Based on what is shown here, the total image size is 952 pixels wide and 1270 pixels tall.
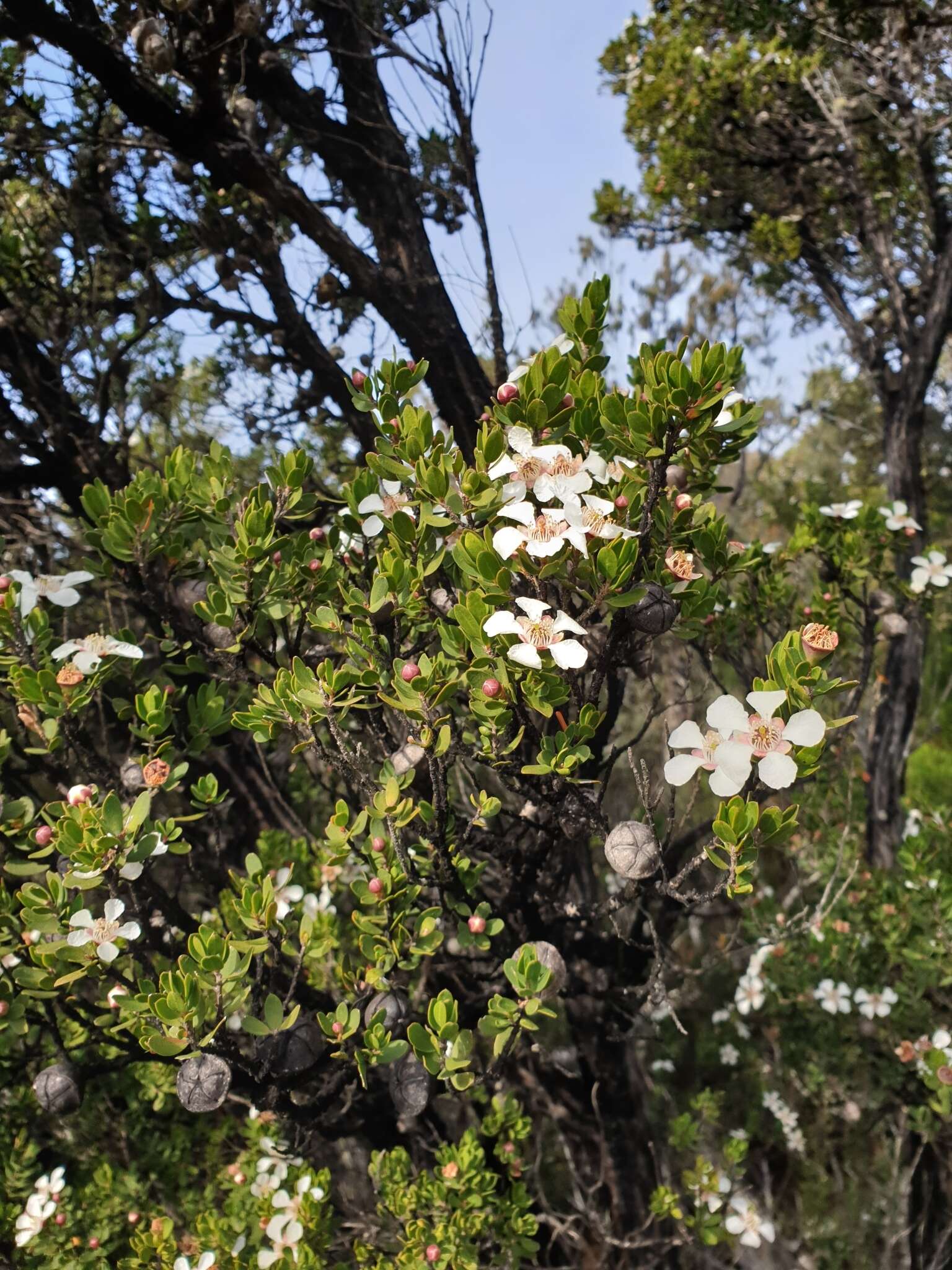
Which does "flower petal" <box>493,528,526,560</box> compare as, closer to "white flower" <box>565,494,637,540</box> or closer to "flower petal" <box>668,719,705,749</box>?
"white flower" <box>565,494,637,540</box>

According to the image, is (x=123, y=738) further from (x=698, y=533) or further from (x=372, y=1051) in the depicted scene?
(x=698, y=533)

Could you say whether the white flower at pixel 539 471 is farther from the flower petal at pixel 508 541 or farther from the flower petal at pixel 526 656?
the flower petal at pixel 526 656

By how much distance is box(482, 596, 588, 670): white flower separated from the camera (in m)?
1.32

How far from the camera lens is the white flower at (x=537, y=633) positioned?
4.32 ft

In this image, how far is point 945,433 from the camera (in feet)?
36.8

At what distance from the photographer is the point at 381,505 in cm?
174

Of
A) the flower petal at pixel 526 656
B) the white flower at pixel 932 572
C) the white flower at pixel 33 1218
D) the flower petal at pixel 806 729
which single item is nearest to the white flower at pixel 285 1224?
the white flower at pixel 33 1218

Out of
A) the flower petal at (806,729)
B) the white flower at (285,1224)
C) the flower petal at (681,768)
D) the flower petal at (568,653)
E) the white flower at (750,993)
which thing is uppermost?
the flower petal at (568,653)

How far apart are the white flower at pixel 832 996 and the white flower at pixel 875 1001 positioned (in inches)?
2.1

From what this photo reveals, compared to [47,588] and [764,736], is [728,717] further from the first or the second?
[47,588]

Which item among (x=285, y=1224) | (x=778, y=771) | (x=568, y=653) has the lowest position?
(x=285, y=1224)

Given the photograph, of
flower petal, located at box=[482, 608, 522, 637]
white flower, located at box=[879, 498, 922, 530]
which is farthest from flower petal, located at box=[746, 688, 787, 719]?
white flower, located at box=[879, 498, 922, 530]

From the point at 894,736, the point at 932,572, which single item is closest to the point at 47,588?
the point at 932,572

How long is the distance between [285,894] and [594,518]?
61.3 inches
